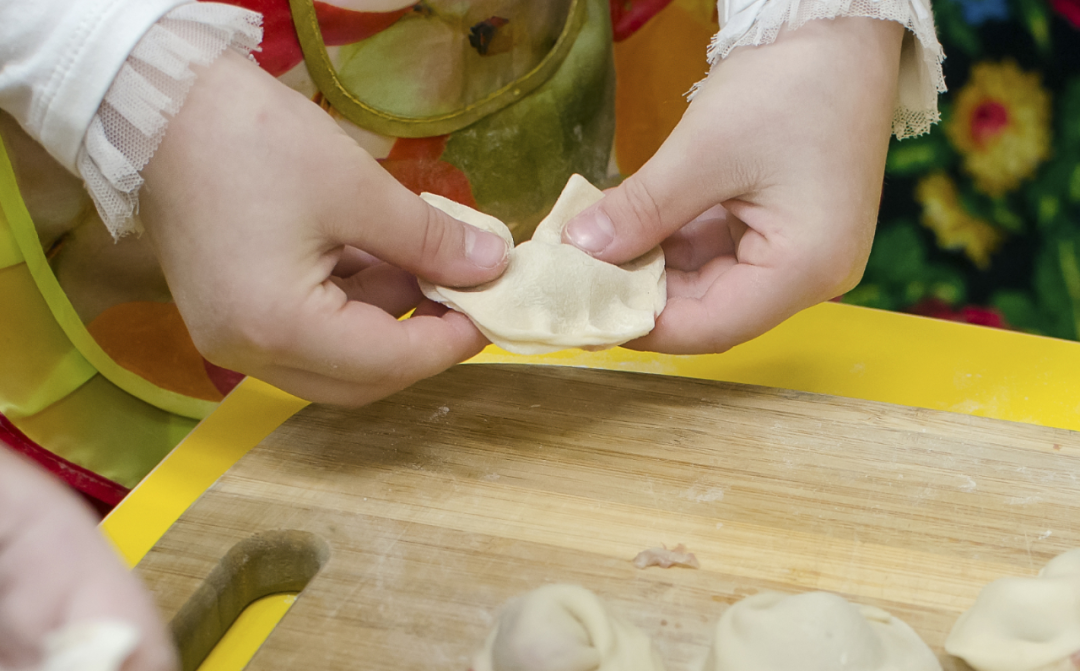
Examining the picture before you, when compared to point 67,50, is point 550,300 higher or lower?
lower

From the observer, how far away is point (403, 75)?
3.21 feet

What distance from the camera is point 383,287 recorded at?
3.05 feet

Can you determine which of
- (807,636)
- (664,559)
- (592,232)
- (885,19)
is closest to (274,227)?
(592,232)

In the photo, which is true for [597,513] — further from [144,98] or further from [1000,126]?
[1000,126]

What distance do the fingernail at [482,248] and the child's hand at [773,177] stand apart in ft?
0.32

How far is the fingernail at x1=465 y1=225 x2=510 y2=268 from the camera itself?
33.4 inches

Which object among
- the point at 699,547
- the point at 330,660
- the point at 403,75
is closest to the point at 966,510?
the point at 699,547

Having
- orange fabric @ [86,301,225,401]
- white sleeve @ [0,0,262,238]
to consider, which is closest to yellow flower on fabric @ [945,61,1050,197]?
white sleeve @ [0,0,262,238]

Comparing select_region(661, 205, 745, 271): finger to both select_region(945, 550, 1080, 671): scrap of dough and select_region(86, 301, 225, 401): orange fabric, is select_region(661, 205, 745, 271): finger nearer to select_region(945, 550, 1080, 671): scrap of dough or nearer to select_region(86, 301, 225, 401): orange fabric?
select_region(945, 550, 1080, 671): scrap of dough

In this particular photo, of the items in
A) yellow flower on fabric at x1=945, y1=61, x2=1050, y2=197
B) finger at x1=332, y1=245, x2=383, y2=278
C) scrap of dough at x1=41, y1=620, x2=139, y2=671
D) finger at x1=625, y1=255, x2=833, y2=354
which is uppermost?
yellow flower on fabric at x1=945, y1=61, x2=1050, y2=197

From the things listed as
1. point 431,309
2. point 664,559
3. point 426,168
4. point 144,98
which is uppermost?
point 144,98

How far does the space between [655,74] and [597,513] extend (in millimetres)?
716

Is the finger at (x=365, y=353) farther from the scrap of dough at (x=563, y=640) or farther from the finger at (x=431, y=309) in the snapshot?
the scrap of dough at (x=563, y=640)

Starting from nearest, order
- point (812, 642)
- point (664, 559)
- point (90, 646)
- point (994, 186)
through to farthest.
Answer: point (90, 646), point (812, 642), point (664, 559), point (994, 186)
